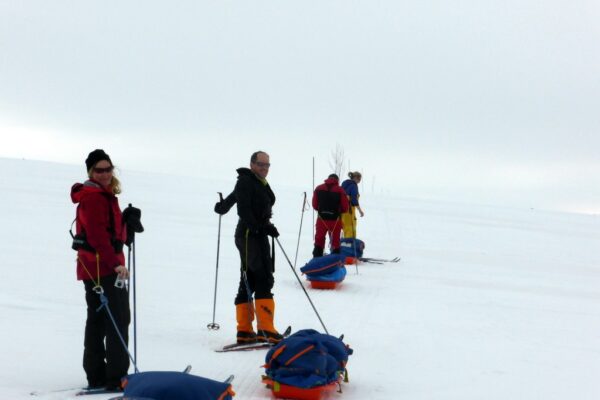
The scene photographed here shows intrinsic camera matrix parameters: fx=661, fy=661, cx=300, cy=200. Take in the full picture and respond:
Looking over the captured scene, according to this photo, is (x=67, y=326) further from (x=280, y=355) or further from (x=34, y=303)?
(x=280, y=355)

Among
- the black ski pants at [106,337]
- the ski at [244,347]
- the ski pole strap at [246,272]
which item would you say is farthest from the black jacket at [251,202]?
the black ski pants at [106,337]

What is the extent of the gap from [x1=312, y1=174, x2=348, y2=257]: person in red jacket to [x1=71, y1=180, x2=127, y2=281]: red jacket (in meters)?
7.58

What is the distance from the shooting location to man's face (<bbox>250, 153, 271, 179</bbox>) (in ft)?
21.0

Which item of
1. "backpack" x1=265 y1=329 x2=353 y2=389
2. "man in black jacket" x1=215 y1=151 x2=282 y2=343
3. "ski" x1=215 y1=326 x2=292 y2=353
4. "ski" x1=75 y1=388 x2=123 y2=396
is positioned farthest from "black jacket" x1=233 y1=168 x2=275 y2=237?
"ski" x1=75 y1=388 x2=123 y2=396

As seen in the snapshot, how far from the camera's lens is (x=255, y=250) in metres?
6.39

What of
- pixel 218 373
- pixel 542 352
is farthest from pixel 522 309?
pixel 218 373

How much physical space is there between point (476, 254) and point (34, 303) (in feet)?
41.1

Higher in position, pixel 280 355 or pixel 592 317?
pixel 280 355

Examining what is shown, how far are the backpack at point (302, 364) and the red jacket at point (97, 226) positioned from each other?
4.43ft

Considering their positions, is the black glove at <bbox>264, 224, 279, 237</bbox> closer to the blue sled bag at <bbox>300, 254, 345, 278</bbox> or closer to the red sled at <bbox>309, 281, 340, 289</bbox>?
the blue sled bag at <bbox>300, 254, 345, 278</bbox>

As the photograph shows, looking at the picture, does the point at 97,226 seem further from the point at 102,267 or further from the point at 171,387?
the point at 171,387

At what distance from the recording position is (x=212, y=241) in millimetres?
16172

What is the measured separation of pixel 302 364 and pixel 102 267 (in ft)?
5.23

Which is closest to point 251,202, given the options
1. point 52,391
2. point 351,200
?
point 52,391
